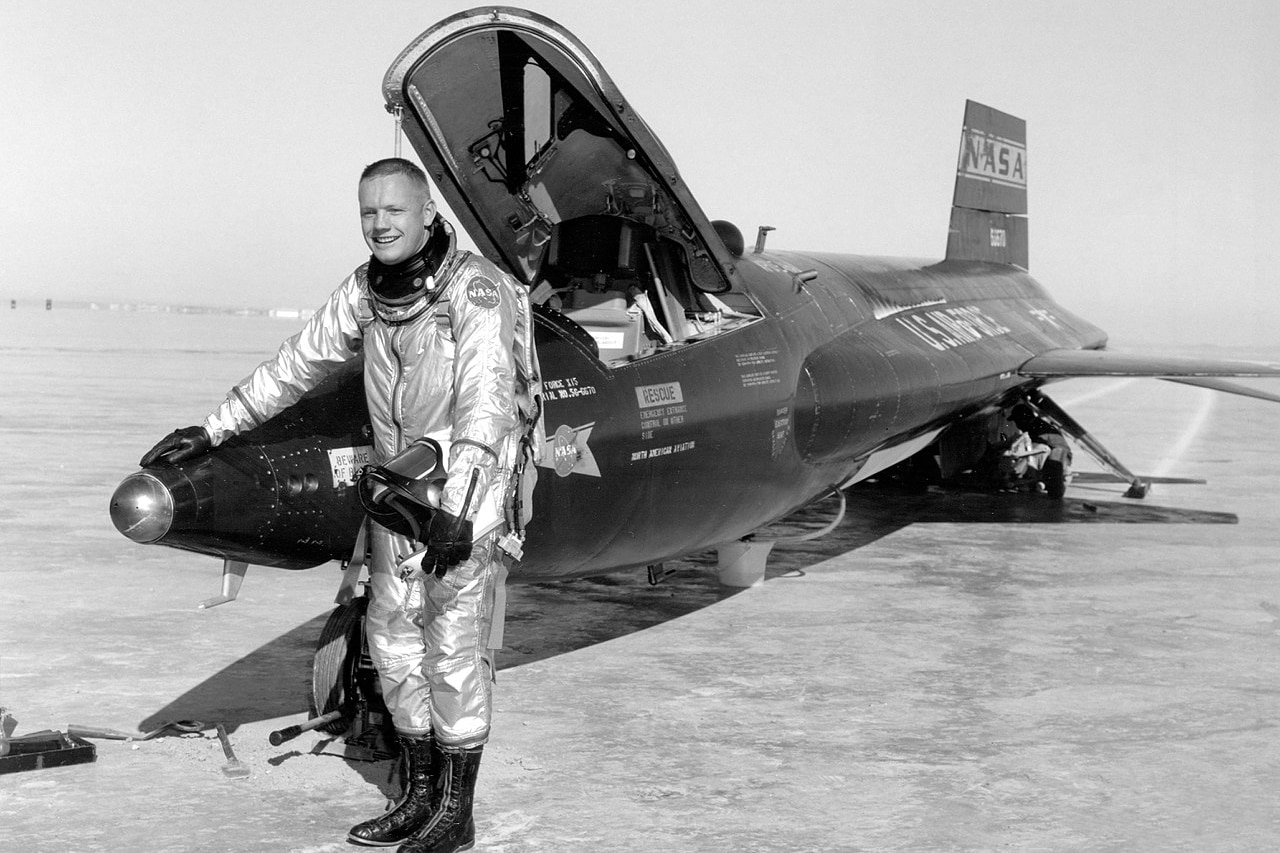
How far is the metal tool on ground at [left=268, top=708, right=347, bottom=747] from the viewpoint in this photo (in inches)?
197

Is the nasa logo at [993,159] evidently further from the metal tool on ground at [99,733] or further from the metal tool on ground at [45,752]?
the metal tool on ground at [45,752]

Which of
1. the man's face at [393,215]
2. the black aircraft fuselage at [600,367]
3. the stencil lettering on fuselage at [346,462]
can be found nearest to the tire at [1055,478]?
the black aircraft fuselage at [600,367]

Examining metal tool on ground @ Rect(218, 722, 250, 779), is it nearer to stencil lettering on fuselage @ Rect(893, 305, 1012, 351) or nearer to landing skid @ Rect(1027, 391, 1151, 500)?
stencil lettering on fuselage @ Rect(893, 305, 1012, 351)

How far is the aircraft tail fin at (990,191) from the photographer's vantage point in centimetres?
1552

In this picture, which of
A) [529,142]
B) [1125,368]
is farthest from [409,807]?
[1125,368]

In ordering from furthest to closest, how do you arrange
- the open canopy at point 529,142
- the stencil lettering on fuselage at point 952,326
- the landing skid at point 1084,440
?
the landing skid at point 1084,440 < the stencil lettering on fuselage at point 952,326 < the open canopy at point 529,142

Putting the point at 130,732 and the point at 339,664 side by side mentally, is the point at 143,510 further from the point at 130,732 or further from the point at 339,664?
the point at 130,732

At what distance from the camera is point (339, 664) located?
5.36 m

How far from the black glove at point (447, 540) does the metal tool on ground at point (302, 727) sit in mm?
1285

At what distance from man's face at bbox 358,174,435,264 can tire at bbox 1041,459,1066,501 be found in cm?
1042

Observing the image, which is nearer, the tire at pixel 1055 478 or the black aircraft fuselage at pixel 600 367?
the black aircraft fuselage at pixel 600 367

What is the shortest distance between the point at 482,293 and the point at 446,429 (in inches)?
18.4

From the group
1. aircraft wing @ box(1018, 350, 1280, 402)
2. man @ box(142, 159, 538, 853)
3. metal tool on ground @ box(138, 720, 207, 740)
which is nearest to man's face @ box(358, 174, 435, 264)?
man @ box(142, 159, 538, 853)

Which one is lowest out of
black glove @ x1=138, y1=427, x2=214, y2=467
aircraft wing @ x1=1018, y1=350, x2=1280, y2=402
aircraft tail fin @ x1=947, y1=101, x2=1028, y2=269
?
black glove @ x1=138, y1=427, x2=214, y2=467
